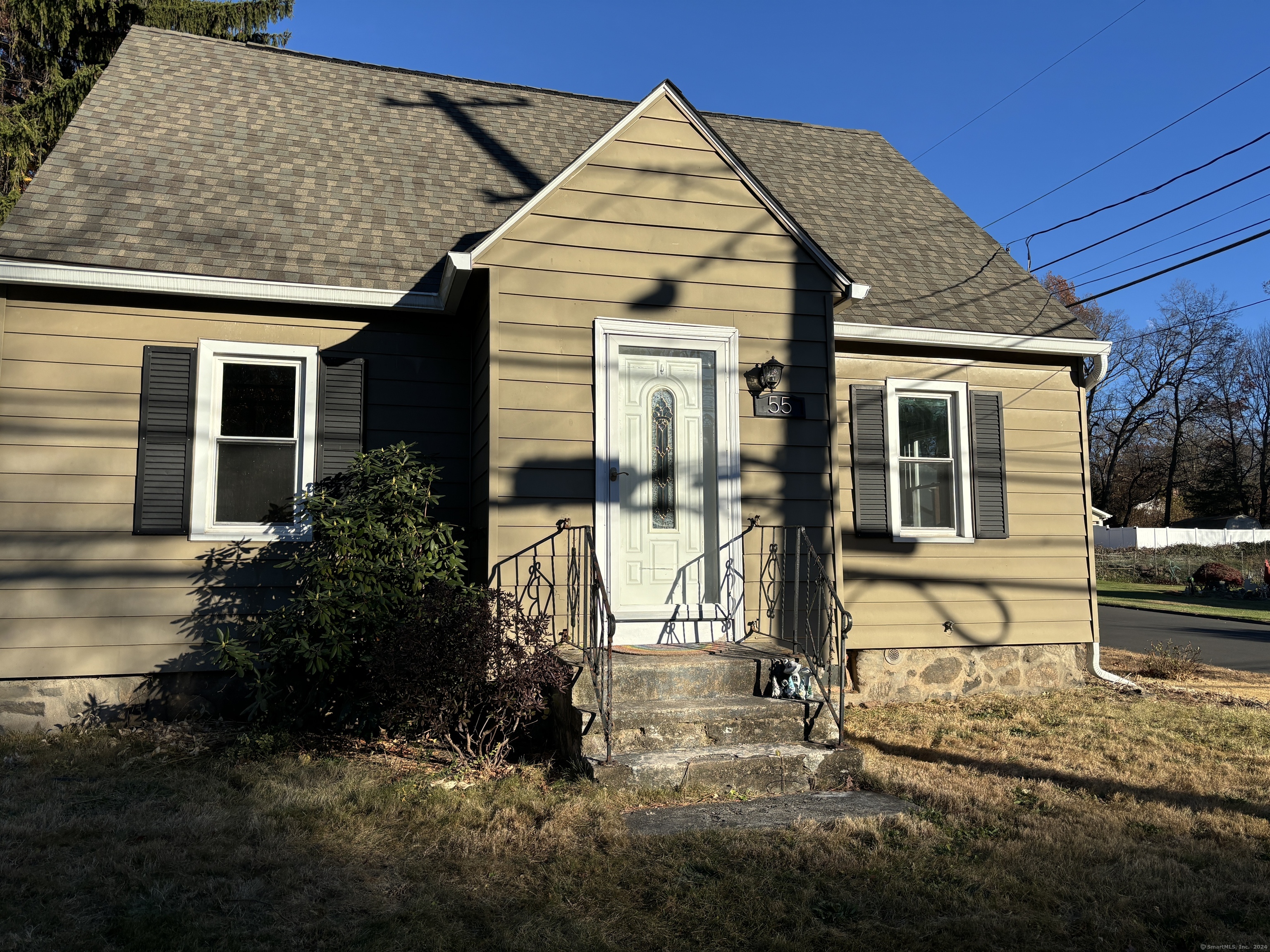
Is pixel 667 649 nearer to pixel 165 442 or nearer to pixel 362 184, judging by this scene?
pixel 165 442

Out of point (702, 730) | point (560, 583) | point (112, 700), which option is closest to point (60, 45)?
point (112, 700)

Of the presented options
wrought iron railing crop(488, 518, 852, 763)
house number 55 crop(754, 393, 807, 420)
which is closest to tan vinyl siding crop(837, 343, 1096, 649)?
wrought iron railing crop(488, 518, 852, 763)

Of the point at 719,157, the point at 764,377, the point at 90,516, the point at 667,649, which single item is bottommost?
the point at 667,649

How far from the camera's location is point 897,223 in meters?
9.79

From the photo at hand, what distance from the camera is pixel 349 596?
584cm

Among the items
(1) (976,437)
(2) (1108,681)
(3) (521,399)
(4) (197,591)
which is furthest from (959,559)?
(4) (197,591)

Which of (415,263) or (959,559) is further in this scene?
(959,559)

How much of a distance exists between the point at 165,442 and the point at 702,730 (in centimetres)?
437

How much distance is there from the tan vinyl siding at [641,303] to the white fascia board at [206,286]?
3.60 ft

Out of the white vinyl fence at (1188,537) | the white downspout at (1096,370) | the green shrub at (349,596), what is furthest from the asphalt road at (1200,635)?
the white vinyl fence at (1188,537)

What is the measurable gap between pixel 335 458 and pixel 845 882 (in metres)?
4.81

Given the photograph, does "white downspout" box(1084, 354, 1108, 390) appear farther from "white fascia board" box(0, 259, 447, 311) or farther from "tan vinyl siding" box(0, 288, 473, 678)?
"tan vinyl siding" box(0, 288, 473, 678)

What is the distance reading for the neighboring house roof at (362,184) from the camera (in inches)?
273

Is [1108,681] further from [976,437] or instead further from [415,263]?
[415,263]
